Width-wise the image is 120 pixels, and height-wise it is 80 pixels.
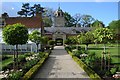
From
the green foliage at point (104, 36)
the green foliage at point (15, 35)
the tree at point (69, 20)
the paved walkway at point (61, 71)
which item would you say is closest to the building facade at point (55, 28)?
the tree at point (69, 20)

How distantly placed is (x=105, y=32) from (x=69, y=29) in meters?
61.3

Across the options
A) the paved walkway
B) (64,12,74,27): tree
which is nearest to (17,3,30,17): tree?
(64,12,74,27): tree

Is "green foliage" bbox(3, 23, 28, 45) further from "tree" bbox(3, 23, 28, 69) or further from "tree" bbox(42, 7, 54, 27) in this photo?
"tree" bbox(42, 7, 54, 27)

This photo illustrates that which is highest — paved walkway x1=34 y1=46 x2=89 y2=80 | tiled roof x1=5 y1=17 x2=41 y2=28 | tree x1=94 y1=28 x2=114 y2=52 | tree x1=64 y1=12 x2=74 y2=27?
tree x1=64 y1=12 x2=74 y2=27

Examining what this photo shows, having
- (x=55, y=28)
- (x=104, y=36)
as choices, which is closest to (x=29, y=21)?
(x=104, y=36)

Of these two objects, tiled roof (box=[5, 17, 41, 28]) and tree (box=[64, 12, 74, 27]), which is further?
tree (box=[64, 12, 74, 27])

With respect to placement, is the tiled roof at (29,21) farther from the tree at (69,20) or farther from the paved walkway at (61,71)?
the tree at (69,20)

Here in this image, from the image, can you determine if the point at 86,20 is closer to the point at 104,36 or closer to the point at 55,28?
the point at 55,28

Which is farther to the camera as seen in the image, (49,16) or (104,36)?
(49,16)

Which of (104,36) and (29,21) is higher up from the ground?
(29,21)

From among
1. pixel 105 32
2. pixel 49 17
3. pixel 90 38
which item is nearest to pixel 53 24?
pixel 49 17

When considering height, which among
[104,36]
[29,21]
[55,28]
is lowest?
[104,36]

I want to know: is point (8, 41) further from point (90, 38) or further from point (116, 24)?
point (116, 24)

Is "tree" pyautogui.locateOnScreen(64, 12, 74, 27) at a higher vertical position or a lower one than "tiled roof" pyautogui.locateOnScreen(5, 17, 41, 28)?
higher
